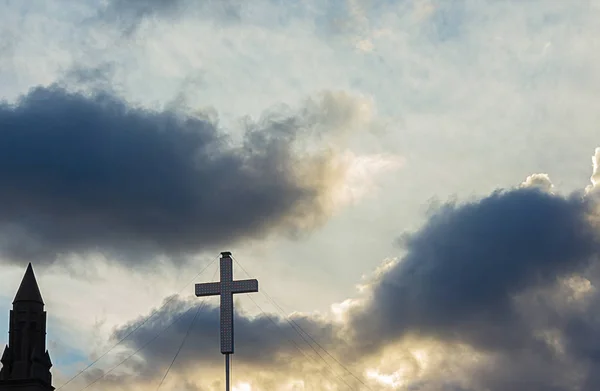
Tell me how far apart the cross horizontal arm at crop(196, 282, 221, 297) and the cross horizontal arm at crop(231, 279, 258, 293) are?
121 centimetres

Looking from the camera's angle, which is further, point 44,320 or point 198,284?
point 44,320

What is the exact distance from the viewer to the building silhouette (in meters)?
84.9

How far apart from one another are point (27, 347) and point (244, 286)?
2546cm

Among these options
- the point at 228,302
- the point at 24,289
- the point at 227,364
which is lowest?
the point at 227,364

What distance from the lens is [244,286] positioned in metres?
72.4

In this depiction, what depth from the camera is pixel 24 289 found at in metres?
87.8

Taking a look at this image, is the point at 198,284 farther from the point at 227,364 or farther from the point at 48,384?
the point at 48,384

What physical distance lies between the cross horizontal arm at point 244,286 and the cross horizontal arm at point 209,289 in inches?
47.6

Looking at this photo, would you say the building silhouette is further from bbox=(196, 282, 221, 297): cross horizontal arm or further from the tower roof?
bbox=(196, 282, 221, 297): cross horizontal arm

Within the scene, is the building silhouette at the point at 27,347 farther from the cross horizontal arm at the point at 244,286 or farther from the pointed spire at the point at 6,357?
the cross horizontal arm at the point at 244,286

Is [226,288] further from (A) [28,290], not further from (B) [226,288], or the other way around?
(A) [28,290]

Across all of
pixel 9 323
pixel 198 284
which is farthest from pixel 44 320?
pixel 198 284

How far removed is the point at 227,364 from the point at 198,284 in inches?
274

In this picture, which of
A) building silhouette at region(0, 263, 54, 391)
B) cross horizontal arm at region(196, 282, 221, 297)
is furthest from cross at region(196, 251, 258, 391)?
building silhouette at region(0, 263, 54, 391)
